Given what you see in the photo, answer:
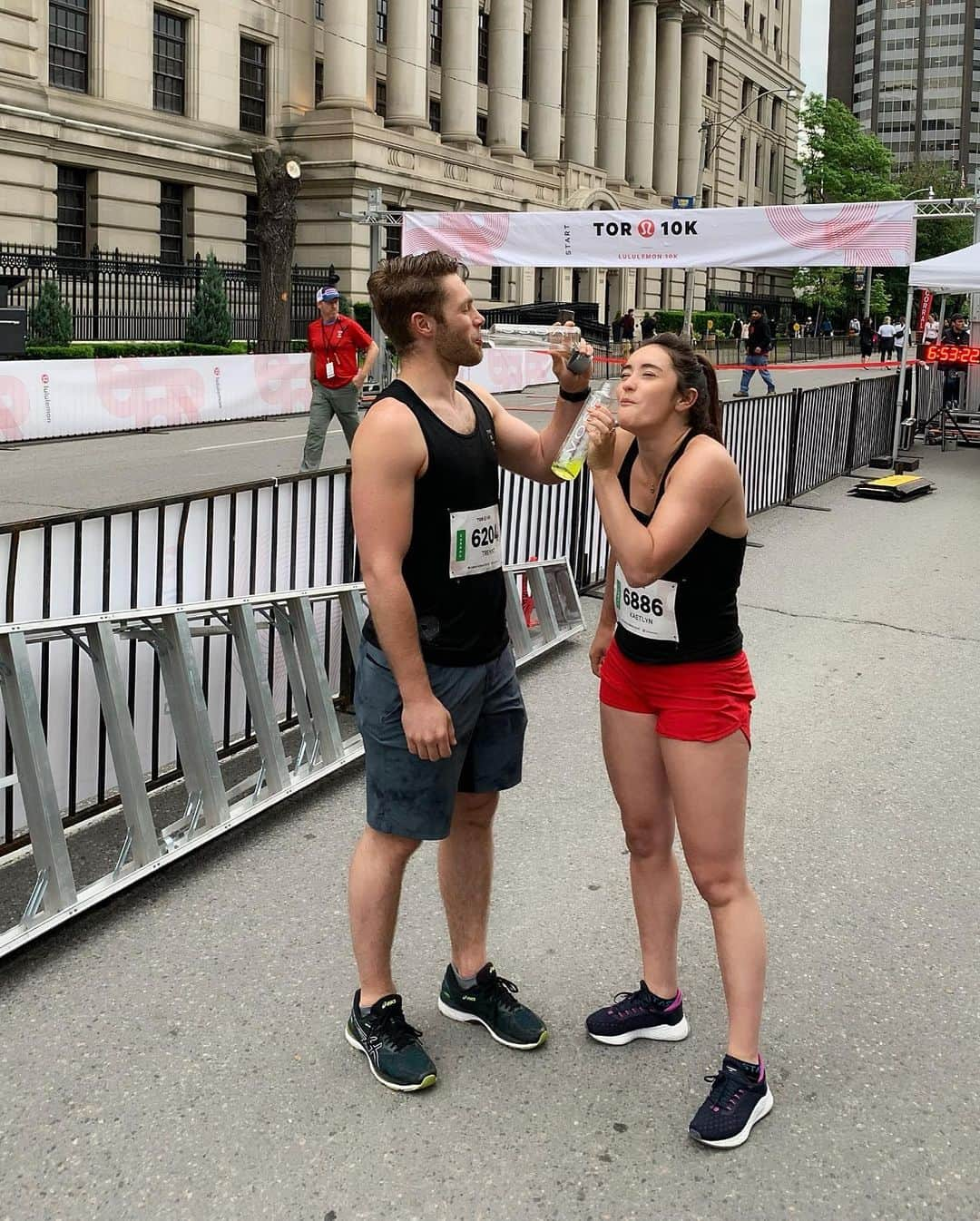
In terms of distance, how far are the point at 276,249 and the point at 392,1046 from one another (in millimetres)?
31592

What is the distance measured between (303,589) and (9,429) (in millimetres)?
14639

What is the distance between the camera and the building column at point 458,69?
162ft

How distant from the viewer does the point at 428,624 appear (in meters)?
3.35

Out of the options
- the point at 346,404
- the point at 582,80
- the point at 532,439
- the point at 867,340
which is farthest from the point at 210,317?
the point at 582,80

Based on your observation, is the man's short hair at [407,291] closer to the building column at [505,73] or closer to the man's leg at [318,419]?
the man's leg at [318,419]

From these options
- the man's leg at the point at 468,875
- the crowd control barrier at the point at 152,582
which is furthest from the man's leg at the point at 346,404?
the man's leg at the point at 468,875

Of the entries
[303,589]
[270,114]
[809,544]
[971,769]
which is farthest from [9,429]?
[270,114]

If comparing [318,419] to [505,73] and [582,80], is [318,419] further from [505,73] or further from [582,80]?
[582,80]

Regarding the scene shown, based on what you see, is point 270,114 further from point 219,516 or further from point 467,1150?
point 467,1150

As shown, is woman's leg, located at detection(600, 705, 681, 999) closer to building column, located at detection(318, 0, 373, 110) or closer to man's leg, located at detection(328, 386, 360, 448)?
man's leg, located at detection(328, 386, 360, 448)

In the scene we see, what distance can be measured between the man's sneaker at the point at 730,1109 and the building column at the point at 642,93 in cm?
6687

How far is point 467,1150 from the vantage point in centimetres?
316

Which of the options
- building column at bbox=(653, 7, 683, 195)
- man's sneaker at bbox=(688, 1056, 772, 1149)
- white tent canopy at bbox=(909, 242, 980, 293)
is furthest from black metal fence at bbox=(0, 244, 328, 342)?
building column at bbox=(653, 7, 683, 195)

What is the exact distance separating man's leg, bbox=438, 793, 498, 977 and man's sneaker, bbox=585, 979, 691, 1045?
14.8 inches
